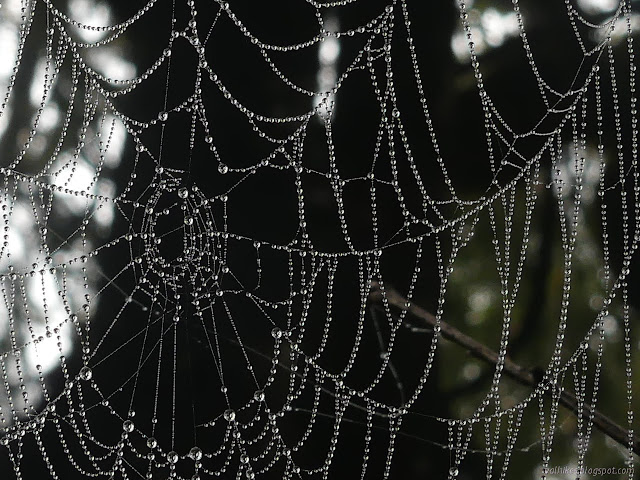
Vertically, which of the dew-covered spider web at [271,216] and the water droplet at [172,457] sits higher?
the dew-covered spider web at [271,216]

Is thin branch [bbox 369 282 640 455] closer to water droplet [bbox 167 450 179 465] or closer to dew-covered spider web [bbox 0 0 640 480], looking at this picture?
dew-covered spider web [bbox 0 0 640 480]

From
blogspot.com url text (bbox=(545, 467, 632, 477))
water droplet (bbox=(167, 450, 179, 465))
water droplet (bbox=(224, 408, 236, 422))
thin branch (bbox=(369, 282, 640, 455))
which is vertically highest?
thin branch (bbox=(369, 282, 640, 455))

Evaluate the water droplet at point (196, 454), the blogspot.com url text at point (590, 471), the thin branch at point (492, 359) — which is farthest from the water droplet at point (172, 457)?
the blogspot.com url text at point (590, 471)

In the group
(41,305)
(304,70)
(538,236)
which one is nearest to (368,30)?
(304,70)

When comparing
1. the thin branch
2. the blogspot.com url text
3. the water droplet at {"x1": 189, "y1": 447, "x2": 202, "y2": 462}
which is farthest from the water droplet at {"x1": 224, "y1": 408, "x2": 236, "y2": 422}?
the blogspot.com url text

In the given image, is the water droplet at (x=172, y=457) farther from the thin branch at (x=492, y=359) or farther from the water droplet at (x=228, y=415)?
the thin branch at (x=492, y=359)

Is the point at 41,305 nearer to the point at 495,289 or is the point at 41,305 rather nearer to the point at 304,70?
the point at 304,70

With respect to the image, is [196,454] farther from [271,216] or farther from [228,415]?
[271,216]
